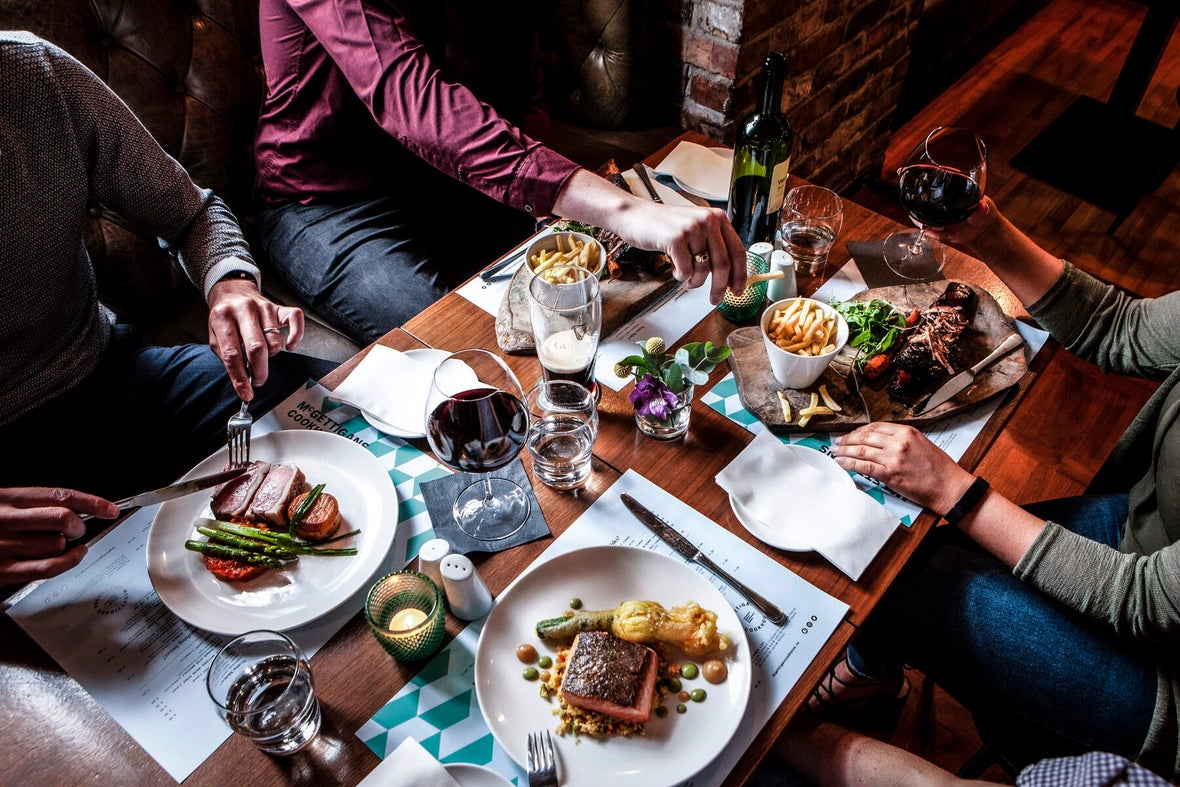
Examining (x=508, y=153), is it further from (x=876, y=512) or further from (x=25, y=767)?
(x=25, y=767)

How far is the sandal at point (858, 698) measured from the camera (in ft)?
5.17

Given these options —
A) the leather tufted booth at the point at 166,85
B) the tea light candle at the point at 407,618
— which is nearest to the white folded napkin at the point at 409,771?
the tea light candle at the point at 407,618

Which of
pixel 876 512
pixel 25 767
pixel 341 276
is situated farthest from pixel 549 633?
pixel 341 276

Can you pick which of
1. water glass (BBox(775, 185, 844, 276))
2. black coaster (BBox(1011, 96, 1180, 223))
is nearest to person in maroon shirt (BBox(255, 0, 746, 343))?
water glass (BBox(775, 185, 844, 276))

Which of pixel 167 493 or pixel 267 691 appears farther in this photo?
pixel 167 493

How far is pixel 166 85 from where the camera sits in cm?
187

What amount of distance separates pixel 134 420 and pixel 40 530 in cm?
61

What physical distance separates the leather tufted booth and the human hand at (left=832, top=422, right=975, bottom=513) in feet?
5.78

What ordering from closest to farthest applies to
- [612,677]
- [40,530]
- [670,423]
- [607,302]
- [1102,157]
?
[612,677]
[40,530]
[670,423]
[607,302]
[1102,157]

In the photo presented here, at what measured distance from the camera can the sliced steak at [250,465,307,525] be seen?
1084 millimetres

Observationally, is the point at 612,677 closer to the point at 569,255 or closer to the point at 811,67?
the point at 569,255

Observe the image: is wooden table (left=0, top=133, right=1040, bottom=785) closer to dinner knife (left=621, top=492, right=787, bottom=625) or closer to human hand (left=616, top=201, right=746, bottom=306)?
dinner knife (left=621, top=492, right=787, bottom=625)

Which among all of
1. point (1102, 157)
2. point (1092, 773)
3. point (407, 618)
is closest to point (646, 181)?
point (407, 618)

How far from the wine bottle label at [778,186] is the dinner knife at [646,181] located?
27cm
